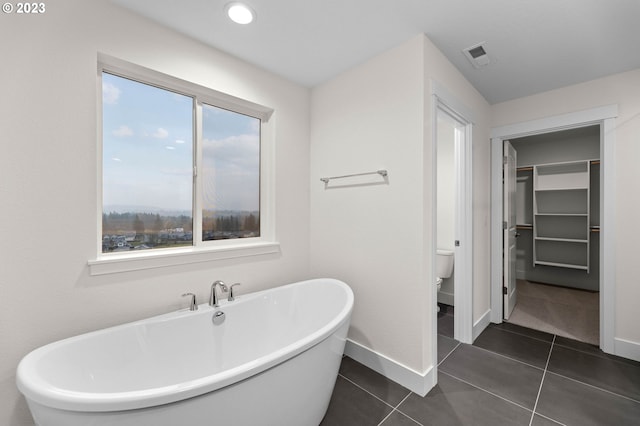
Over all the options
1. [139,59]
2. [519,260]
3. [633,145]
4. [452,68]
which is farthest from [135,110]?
[519,260]

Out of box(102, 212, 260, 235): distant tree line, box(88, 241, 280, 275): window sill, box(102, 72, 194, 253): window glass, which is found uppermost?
box(102, 72, 194, 253): window glass

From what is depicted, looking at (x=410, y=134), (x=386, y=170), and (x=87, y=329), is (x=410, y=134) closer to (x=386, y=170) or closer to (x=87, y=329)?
(x=386, y=170)

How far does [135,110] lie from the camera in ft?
5.63

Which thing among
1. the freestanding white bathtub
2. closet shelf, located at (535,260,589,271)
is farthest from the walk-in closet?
the freestanding white bathtub

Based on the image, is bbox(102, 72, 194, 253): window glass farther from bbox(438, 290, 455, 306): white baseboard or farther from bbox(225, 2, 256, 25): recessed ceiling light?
bbox(438, 290, 455, 306): white baseboard

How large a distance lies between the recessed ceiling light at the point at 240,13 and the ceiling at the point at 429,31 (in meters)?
0.04

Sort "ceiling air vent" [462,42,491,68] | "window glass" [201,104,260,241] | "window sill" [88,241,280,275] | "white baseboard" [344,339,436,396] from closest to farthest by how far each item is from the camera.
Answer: "window sill" [88,241,280,275] → "white baseboard" [344,339,436,396] → "ceiling air vent" [462,42,491,68] → "window glass" [201,104,260,241]

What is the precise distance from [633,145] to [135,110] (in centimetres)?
380

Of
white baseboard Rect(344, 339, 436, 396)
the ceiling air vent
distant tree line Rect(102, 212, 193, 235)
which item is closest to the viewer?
distant tree line Rect(102, 212, 193, 235)

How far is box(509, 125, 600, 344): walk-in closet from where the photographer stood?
3.76 metres

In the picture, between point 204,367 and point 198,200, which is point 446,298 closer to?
point 204,367

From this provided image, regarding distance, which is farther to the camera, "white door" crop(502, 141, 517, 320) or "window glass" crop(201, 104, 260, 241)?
"white door" crop(502, 141, 517, 320)

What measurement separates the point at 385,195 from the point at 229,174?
128 centimetres

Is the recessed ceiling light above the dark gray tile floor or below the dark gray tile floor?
above
